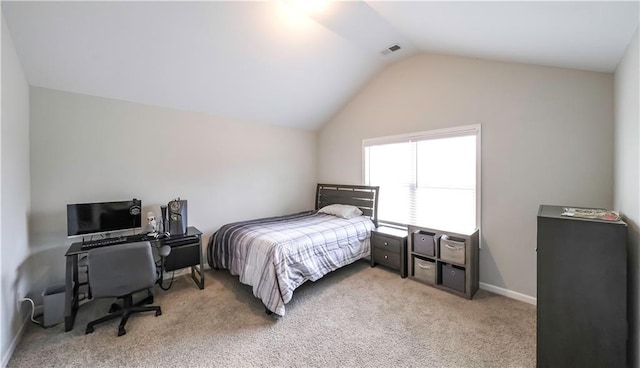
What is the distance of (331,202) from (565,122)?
3.22 metres

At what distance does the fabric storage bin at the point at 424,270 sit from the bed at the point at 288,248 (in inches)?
28.7

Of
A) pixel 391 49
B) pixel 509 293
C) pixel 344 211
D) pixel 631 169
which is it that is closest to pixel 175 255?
pixel 344 211

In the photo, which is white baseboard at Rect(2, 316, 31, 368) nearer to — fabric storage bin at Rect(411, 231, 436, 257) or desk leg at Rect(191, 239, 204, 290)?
desk leg at Rect(191, 239, 204, 290)

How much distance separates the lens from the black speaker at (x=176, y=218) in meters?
2.96

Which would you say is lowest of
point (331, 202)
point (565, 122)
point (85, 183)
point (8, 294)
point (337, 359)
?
point (337, 359)

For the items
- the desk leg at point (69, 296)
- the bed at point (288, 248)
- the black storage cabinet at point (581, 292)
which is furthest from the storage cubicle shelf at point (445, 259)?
the desk leg at point (69, 296)

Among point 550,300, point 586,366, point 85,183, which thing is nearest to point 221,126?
point 85,183

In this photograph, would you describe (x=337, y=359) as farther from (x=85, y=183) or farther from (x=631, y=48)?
(x=85, y=183)

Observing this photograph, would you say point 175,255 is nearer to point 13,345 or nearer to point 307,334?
point 13,345

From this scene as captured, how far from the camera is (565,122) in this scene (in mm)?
2420

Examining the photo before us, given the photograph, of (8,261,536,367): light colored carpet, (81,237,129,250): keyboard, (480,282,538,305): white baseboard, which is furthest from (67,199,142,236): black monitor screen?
(480,282,538,305): white baseboard

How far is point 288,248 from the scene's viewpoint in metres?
Result: 2.61

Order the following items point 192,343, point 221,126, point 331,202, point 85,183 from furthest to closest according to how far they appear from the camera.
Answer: point 331,202 → point 221,126 → point 85,183 → point 192,343

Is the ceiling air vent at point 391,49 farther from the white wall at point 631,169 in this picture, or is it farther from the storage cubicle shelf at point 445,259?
the storage cubicle shelf at point 445,259
